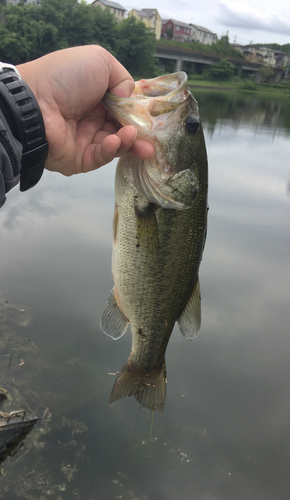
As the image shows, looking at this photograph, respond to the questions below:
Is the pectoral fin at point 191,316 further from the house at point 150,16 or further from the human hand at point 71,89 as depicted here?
the house at point 150,16

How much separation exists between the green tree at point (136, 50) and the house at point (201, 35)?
56533 millimetres

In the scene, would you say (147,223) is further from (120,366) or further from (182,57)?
(182,57)

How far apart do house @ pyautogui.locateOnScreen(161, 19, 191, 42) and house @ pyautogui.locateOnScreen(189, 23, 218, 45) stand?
2677 mm

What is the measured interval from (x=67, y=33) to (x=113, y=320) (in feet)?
143

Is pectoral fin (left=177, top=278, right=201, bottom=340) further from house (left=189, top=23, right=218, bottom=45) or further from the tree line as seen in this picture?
house (left=189, top=23, right=218, bottom=45)

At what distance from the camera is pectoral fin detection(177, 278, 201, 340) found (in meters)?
2.27

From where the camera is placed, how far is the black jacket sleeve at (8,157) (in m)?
1.63

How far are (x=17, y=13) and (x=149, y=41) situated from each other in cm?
1663

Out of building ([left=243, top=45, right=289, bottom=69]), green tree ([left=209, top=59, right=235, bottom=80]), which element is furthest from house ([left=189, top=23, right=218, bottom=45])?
green tree ([left=209, top=59, right=235, bottom=80])

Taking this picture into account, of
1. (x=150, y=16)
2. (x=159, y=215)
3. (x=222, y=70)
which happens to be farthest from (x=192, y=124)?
(x=150, y=16)

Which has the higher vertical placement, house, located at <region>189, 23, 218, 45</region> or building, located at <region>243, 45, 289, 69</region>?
house, located at <region>189, 23, 218, 45</region>

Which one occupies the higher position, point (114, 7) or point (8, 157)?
point (114, 7)

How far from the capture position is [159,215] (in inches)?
79.4

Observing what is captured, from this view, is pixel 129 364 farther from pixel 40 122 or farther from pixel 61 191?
pixel 61 191
